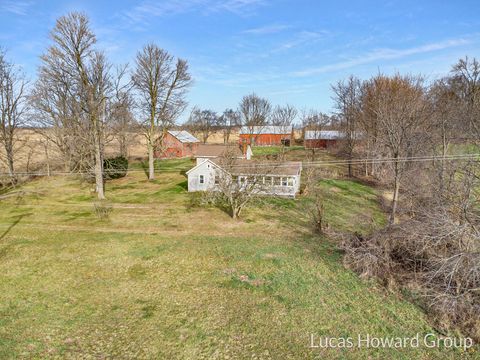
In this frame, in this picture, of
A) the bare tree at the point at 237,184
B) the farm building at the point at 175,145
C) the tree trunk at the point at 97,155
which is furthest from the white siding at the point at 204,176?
the farm building at the point at 175,145

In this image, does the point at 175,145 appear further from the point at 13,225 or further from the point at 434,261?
the point at 434,261

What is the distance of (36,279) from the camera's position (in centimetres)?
1123

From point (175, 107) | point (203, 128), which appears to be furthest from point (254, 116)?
point (175, 107)

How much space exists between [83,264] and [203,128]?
58002 mm

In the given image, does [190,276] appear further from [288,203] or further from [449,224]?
[288,203]

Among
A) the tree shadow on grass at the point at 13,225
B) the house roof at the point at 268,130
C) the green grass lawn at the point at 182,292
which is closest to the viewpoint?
the green grass lawn at the point at 182,292

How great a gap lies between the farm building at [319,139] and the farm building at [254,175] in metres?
31.3

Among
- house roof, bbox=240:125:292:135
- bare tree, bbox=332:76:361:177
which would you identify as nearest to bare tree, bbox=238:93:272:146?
house roof, bbox=240:125:292:135

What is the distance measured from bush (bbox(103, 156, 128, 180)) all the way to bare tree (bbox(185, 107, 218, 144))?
33.3 metres

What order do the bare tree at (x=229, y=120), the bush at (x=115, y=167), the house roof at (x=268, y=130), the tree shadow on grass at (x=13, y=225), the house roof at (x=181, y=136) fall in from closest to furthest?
1. the tree shadow on grass at (x=13, y=225)
2. the bush at (x=115, y=167)
3. the house roof at (x=181, y=136)
4. the house roof at (x=268, y=130)
5. the bare tree at (x=229, y=120)

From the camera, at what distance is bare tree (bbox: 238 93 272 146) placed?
208ft

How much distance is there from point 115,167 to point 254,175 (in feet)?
59.8

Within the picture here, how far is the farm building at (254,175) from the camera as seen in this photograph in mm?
21359

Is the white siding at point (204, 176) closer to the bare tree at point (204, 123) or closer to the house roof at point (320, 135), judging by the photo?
the house roof at point (320, 135)
